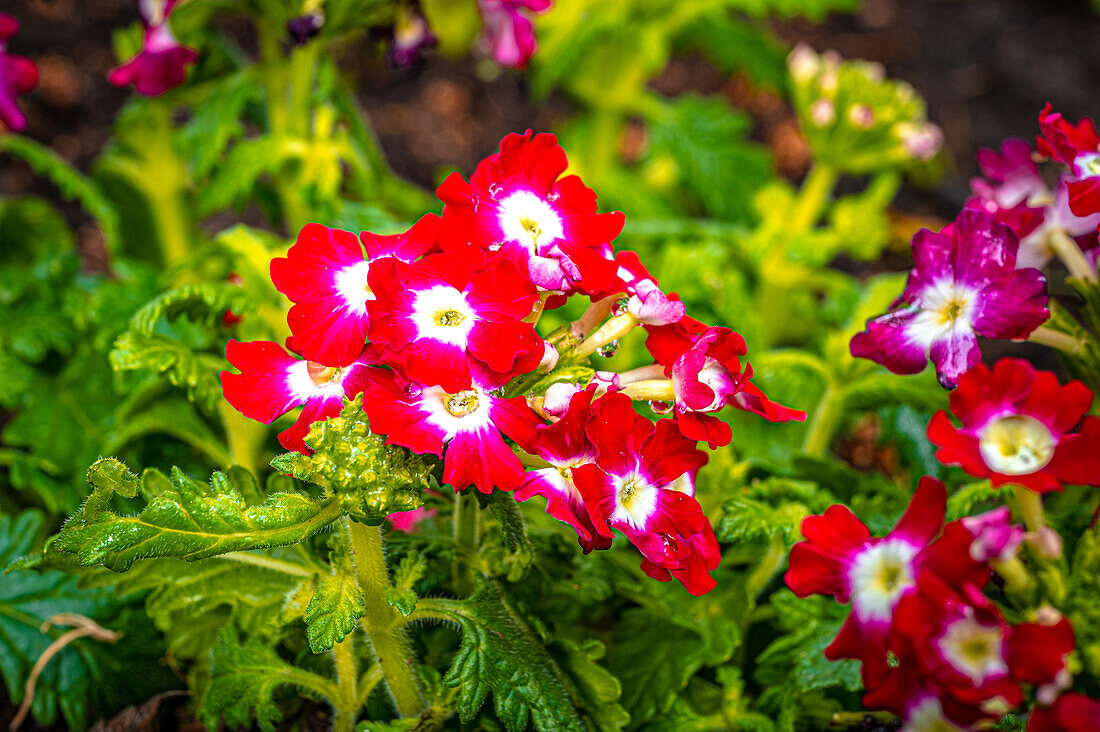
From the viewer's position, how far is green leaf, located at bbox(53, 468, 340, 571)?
0.98m

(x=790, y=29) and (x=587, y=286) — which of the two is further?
(x=790, y=29)

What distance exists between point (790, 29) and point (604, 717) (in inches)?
137

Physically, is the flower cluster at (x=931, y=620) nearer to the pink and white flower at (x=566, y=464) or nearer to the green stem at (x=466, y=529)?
the pink and white flower at (x=566, y=464)

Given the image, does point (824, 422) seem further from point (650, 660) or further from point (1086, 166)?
point (1086, 166)

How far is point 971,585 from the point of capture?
87cm

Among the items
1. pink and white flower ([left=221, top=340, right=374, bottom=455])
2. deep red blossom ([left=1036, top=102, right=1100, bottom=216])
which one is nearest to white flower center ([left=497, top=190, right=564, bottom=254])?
pink and white flower ([left=221, top=340, right=374, bottom=455])

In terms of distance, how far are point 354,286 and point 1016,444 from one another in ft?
2.38

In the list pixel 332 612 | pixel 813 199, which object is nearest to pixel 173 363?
pixel 332 612

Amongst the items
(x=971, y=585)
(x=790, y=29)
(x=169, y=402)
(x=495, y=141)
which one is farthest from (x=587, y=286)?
(x=790, y=29)

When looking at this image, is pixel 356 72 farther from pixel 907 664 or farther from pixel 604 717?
pixel 907 664

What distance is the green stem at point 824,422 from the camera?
1.69 metres

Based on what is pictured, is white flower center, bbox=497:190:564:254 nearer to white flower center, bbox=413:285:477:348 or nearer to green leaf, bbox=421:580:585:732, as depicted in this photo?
white flower center, bbox=413:285:477:348

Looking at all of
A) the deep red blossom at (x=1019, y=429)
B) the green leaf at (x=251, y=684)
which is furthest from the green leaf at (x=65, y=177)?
the deep red blossom at (x=1019, y=429)

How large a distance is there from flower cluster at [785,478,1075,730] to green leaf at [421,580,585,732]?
0.36 m
